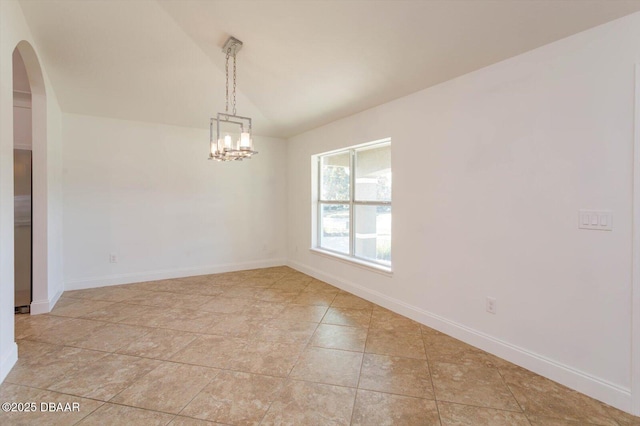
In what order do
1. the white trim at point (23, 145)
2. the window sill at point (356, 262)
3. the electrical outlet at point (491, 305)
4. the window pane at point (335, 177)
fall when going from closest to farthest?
the electrical outlet at point (491, 305), the white trim at point (23, 145), the window sill at point (356, 262), the window pane at point (335, 177)

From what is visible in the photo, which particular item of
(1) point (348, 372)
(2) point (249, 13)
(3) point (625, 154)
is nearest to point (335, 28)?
(2) point (249, 13)

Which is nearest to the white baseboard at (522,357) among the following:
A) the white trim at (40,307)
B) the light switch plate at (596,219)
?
the light switch plate at (596,219)

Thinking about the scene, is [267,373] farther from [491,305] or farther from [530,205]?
[530,205]

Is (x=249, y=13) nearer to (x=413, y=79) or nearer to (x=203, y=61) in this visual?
(x=203, y=61)

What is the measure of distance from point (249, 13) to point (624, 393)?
394 centimetres

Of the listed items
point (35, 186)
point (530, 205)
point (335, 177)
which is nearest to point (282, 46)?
point (335, 177)

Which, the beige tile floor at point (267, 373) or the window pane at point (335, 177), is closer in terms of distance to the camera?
the beige tile floor at point (267, 373)

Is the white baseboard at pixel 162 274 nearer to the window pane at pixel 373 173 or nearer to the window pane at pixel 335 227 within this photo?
the window pane at pixel 335 227

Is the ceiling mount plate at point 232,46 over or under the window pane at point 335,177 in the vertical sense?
over

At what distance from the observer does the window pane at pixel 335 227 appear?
15.1 feet

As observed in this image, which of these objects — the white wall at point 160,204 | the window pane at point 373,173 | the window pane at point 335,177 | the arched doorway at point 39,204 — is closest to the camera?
the arched doorway at point 39,204

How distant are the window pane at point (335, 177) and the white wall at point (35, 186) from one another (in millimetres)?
3544

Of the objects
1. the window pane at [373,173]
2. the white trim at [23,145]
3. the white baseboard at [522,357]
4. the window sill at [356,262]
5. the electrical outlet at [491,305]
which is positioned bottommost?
the white baseboard at [522,357]

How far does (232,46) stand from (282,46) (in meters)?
0.57
